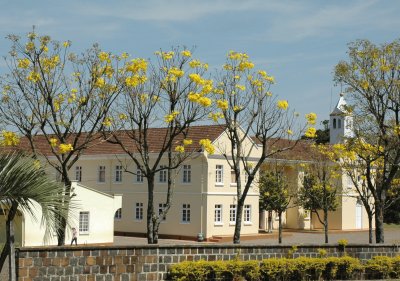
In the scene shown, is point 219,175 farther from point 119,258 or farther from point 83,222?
point 119,258

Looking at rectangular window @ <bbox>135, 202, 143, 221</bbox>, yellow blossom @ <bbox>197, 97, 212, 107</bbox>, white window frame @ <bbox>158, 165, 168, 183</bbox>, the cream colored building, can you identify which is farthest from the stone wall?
rectangular window @ <bbox>135, 202, 143, 221</bbox>

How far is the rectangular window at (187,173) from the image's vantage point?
46594 millimetres

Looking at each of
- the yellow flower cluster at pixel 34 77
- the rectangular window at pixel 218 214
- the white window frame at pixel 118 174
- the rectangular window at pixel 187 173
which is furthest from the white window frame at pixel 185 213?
the yellow flower cluster at pixel 34 77

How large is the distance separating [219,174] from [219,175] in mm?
66

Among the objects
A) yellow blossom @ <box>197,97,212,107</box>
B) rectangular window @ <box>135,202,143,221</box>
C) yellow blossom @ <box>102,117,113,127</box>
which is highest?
yellow blossom @ <box>197,97,212,107</box>

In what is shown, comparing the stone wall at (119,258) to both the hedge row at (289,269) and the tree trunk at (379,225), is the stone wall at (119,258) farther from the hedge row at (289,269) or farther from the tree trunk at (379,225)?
the tree trunk at (379,225)

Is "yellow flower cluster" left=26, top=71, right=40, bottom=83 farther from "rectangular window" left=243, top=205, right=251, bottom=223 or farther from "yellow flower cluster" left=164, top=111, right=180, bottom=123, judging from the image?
"rectangular window" left=243, top=205, right=251, bottom=223

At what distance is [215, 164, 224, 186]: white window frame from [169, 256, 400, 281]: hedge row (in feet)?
87.6

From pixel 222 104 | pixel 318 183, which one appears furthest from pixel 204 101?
pixel 318 183

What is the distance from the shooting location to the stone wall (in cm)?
1505

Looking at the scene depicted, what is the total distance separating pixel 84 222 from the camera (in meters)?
40.7

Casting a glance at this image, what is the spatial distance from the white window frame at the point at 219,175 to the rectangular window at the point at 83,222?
9.66m

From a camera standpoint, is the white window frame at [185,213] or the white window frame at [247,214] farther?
the white window frame at [247,214]

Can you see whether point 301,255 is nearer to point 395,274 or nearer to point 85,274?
point 395,274
